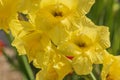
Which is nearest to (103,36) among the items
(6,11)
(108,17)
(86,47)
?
(86,47)

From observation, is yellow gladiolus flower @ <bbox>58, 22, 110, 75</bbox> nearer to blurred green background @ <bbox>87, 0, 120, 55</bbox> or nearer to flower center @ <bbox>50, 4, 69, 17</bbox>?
flower center @ <bbox>50, 4, 69, 17</bbox>

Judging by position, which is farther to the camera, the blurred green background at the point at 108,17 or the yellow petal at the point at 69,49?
the blurred green background at the point at 108,17

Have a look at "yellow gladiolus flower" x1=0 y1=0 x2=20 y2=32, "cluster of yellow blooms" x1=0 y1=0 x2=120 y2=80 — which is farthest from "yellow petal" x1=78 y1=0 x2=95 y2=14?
"yellow gladiolus flower" x1=0 y1=0 x2=20 y2=32

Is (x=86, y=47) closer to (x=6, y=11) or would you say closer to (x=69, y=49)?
(x=69, y=49)

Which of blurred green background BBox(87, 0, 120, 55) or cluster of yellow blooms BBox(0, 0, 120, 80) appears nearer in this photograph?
cluster of yellow blooms BBox(0, 0, 120, 80)

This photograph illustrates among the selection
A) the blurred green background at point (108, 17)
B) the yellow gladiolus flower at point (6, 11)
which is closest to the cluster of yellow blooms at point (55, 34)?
the yellow gladiolus flower at point (6, 11)

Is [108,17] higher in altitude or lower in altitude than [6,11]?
lower

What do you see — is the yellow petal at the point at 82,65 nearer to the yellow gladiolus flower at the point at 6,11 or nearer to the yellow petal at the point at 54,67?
the yellow petal at the point at 54,67

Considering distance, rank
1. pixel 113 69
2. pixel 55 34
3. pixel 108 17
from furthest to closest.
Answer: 1. pixel 108 17
2. pixel 113 69
3. pixel 55 34

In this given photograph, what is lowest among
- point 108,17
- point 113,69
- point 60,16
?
point 108,17
